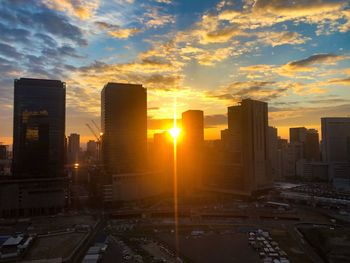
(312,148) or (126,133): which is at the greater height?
(126,133)

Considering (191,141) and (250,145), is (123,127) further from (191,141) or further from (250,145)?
(250,145)

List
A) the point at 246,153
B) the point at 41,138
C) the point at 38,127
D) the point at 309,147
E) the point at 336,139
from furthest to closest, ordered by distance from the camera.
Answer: the point at 309,147 → the point at 336,139 → the point at 246,153 → the point at 41,138 → the point at 38,127

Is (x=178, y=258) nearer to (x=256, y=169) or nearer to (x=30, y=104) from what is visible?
(x=256, y=169)

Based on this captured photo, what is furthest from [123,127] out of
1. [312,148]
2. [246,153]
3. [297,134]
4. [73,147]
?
[73,147]

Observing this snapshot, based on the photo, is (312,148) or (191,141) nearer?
(191,141)

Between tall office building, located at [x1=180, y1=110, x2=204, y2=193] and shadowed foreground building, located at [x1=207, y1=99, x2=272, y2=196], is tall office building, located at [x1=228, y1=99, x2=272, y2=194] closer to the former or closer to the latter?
shadowed foreground building, located at [x1=207, y1=99, x2=272, y2=196]

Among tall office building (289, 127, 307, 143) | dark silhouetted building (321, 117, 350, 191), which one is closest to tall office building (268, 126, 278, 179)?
dark silhouetted building (321, 117, 350, 191)
